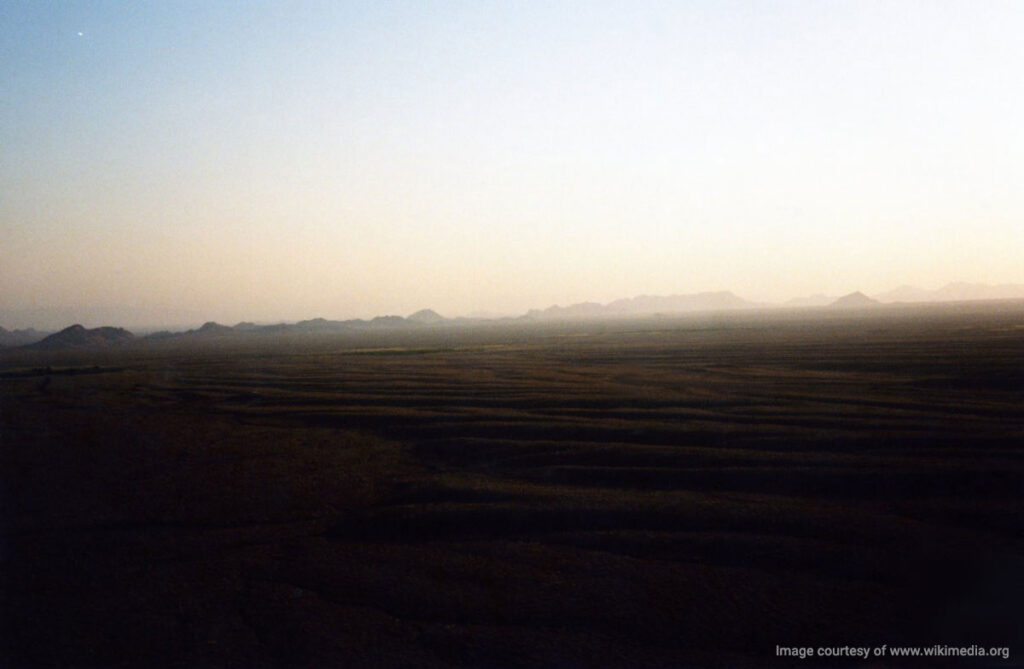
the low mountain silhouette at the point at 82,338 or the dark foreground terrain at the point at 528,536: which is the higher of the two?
the low mountain silhouette at the point at 82,338

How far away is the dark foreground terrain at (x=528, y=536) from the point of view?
6.70m

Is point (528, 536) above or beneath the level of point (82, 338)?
beneath

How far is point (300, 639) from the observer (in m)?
6.83

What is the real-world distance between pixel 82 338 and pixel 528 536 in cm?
17818

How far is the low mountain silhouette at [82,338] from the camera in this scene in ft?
476

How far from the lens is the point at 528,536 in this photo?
9.69 meters

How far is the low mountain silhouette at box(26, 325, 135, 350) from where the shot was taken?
476 feet

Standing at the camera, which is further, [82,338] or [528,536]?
[82,338]

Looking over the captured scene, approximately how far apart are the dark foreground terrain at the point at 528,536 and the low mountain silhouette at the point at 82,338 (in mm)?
149262

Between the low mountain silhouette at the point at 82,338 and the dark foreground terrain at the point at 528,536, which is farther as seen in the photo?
the low mountain silhouette at the point at 82,338

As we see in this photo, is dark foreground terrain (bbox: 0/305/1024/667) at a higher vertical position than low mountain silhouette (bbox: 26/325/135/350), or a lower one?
lower

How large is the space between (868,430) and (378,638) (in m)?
14.5

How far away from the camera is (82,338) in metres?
154

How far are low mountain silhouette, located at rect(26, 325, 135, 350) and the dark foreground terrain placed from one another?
149262 mm
